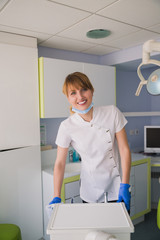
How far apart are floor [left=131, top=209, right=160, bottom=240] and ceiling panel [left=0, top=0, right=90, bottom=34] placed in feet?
7.80

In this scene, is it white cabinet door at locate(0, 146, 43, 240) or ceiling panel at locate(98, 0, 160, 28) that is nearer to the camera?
ceiling panel at locate(98, 0, 160, 28)

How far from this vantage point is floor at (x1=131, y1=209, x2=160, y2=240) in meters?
2.56

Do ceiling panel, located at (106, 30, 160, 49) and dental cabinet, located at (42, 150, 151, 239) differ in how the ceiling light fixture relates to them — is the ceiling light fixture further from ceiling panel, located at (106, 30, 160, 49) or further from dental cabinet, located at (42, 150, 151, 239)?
dental cabinet, located at (42, 150, 151, 239)

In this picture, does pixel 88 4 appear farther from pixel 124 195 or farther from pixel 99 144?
pixel 124 195

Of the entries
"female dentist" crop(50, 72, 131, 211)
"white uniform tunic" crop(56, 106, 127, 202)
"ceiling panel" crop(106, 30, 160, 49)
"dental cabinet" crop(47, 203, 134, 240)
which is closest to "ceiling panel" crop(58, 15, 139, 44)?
"ceiling panel" crop(106, 30, 160, 49)

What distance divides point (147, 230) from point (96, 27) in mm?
2396

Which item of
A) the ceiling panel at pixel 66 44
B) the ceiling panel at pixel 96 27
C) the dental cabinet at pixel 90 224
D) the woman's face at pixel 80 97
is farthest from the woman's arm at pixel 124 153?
the ceiling panel at pixel 66 44

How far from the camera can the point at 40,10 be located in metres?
1.70

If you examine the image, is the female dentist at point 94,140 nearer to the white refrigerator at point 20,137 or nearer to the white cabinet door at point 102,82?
the white refrigerator at point 20,137

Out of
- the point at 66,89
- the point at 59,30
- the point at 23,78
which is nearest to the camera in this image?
the point at 66,89

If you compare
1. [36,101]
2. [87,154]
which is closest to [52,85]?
[36,101]

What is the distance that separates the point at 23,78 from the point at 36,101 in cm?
28

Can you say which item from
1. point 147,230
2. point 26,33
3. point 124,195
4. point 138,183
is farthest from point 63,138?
point 147,230

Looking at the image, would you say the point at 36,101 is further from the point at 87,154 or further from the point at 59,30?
the point at 87,154
